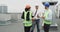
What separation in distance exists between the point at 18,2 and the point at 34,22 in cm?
964

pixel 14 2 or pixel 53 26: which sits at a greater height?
pixel 14 2

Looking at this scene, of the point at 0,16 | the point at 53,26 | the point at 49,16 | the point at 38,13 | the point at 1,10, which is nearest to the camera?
the point at 49,16

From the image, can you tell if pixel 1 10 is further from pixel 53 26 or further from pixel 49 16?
pixel 49 16

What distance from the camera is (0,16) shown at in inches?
730

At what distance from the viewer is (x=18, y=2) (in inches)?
829

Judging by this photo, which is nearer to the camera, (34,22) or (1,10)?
(34,22)

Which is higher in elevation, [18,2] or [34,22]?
[18,2]

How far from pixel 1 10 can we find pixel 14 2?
173cm

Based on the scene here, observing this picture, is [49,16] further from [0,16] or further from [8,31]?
[0,16]

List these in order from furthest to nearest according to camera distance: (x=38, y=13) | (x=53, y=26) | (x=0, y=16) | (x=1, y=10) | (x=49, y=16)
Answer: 1. (x=1, y=10)
2. (x=0, y=16)
3. (x=53, y=26)
4. (x=38, y=13)
5. (x=49, y=16)

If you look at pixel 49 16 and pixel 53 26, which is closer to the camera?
pixel 49 16

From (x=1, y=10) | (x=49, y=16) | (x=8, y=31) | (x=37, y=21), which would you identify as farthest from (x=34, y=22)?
(x=1, y=10)

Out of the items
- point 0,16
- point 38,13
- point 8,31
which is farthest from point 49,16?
point 0,16

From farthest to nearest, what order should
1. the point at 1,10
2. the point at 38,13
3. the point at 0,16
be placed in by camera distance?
the point at 1,10
the point at 0,16
the point at 38,13
